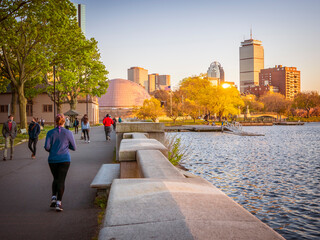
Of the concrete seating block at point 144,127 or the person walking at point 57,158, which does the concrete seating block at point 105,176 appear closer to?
the person walking at point 57,158

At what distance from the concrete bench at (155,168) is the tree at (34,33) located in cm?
2226

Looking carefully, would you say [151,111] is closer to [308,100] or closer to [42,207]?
[42,207]

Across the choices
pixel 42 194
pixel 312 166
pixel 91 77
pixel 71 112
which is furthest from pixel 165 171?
pixel 71 112

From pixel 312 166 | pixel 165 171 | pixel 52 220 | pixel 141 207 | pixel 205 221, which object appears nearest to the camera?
pixel 205 221

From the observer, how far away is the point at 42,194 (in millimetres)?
8305

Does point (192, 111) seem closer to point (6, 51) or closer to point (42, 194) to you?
point (6, 51)

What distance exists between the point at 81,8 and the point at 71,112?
160393 millimetres

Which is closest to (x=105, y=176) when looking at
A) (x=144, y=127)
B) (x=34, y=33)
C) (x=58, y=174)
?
(x=58, y=174)

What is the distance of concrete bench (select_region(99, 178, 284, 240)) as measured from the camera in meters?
2.18

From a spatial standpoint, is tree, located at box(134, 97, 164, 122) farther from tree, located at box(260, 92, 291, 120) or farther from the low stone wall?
the low stone wall

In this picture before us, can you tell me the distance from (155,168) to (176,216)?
2.16m

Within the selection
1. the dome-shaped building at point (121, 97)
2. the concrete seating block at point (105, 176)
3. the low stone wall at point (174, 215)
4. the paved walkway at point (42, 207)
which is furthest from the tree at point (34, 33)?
the dome-shaped building at point (121, 97)

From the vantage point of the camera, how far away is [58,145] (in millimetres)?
7082

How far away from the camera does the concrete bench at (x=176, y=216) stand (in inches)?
85.8
